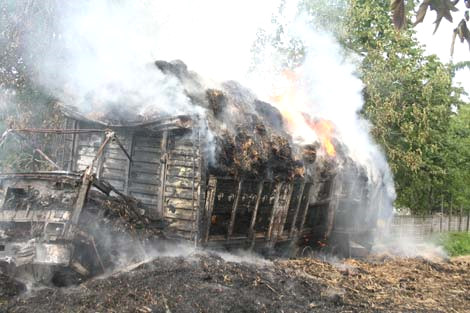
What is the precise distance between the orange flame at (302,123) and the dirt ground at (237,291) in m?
3.16

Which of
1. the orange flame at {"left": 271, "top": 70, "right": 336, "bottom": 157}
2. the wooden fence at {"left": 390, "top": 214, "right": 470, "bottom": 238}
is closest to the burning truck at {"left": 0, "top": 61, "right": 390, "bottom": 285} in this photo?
the orange flame at {"left": 271, "top": 70, "right": 336, "bottom": 157}

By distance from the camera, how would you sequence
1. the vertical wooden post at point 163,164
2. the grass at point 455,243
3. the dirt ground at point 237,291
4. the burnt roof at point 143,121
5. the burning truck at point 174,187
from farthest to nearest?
the grass at point 455,243, the vertical wooden post at point 163,164, the burnt roof at point 143,121, the burning truck at point 174,187, the dirt ground at point 237,291

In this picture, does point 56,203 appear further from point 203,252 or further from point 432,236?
point 432,236

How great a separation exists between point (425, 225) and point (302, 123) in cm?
1509

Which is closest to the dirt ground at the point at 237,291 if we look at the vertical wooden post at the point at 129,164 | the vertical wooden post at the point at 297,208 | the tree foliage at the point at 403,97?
the vertical wooden post at the point at 297,208

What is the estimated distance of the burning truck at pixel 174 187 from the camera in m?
7.10

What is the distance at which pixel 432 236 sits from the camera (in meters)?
23.3

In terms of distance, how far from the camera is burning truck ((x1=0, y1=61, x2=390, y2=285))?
23.3 feet

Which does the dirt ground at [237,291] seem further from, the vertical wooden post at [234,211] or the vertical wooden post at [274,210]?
the vertical wooden post at [234,211]

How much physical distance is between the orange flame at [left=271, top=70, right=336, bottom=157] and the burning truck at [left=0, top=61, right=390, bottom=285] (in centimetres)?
32

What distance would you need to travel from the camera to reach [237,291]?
6.92 m

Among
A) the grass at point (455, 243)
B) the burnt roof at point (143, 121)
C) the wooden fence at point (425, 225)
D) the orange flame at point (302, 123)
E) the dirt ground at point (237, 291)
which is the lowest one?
the dirt ground at point (237, 291)

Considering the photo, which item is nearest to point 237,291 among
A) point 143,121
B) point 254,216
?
point 254,216

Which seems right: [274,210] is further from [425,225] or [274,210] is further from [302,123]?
[425,225]
